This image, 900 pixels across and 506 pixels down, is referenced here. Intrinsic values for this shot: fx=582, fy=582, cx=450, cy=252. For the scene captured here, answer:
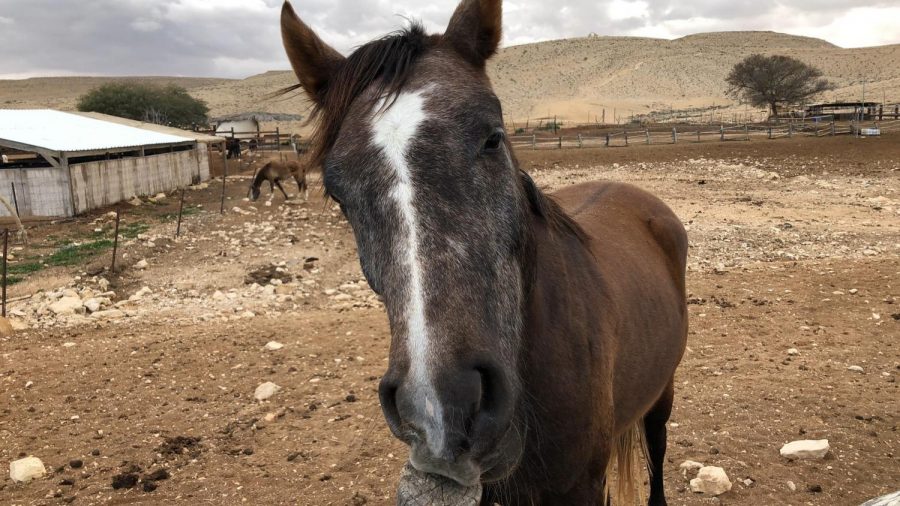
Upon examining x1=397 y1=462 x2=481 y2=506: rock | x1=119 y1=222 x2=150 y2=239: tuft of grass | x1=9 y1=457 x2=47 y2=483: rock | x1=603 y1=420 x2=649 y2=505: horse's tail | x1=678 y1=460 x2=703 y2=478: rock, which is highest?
x1=397 y1=462 x2=481 y2=506: rock

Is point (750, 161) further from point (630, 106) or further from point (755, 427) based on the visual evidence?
point (630, 106)

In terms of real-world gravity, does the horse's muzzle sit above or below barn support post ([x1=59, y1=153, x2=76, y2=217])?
below

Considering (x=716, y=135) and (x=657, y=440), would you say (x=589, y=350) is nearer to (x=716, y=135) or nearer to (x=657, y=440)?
(x=657, y=440)

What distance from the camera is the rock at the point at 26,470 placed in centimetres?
412

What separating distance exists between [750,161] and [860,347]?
1886 cm

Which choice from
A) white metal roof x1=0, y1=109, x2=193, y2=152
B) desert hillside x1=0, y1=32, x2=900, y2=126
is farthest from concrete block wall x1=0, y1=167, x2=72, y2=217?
desert hillside x1=0, y1=32, x2=900, y2=126

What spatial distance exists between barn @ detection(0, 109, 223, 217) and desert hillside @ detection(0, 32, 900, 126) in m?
46.4

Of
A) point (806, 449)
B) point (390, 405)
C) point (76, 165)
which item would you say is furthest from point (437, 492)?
point (76, 165)

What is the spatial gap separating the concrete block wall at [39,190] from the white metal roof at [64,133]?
772 mm

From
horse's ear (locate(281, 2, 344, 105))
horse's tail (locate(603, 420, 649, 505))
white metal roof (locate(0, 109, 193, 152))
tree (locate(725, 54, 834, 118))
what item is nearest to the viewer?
horse's ear (locate(281, 2, 344, 105))

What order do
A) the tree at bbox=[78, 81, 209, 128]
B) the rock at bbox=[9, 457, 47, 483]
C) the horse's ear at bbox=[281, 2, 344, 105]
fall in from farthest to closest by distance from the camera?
the tree at bbox=[78, 81, 209, 128]
the rock at bbox=[9, 457, 47, 483]
the horse's ear at bbox=[281, 2, 344, 105]

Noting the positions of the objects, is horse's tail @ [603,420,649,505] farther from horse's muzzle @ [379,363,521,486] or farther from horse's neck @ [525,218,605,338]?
horse's muzzle @ [379,363,521,486]

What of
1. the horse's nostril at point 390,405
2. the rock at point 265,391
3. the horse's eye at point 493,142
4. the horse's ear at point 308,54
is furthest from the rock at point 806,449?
the rock at point 265,391

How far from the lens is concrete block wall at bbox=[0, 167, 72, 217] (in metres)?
15.8
